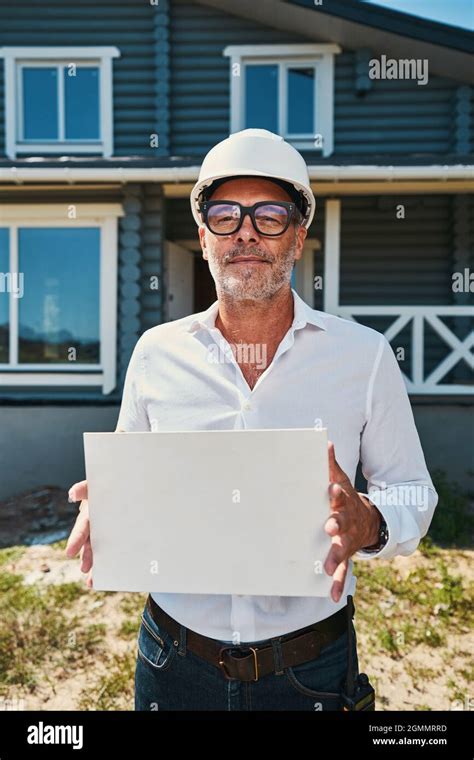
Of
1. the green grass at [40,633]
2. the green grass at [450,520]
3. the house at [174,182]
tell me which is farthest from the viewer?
the house at [174,182]

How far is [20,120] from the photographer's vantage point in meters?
7.75

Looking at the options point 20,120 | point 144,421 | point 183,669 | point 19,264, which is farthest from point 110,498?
point 20,120

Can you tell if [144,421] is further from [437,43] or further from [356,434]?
[437,43]

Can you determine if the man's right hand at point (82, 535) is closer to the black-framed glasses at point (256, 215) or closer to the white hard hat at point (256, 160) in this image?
the black-framed glasses at point (256, 215)

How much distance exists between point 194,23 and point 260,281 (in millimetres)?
7516

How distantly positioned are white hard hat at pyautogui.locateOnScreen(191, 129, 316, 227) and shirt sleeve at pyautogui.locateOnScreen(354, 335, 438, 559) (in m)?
0.49

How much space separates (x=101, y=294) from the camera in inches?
271

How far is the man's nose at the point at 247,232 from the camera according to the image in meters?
1.49

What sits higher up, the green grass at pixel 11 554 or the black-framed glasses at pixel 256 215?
the black-framed glasses at pixel 256 215

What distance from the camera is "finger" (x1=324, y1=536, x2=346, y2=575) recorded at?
1229 mm

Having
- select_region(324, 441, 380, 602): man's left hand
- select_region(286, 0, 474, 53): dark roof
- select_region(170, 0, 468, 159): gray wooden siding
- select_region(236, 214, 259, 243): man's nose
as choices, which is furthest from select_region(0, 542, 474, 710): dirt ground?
select_region(286, 0, 474, 53): dark roof

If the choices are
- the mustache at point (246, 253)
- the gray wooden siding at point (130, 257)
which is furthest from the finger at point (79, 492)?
the gray wooden siding at point (130, 257)

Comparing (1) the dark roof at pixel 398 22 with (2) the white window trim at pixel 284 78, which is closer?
(1) the dark roof at pixel 398 22

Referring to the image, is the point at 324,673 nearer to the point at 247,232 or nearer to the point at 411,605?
the point at 247,232
